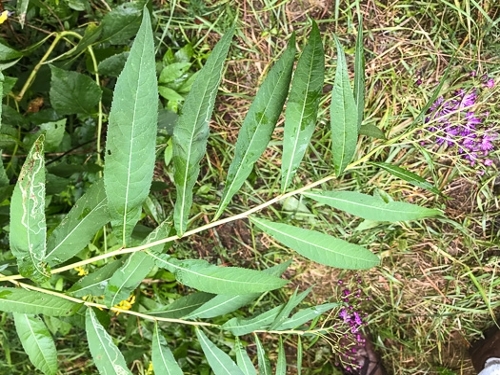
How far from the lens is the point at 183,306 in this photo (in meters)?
1.26

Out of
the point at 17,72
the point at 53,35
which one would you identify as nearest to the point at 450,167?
the point at 53,35

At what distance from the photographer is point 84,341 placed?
1.94 meters

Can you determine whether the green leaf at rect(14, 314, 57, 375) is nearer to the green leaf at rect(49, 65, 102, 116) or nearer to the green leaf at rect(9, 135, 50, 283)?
the green leaf at rect(9, 135, 50, 283)

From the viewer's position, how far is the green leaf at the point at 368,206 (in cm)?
98

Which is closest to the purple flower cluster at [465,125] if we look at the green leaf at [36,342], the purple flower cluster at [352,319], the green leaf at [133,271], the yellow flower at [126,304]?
the purple flower cluster at [352,319]

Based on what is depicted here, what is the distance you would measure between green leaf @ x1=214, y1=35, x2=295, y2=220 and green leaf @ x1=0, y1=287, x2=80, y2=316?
40 cm

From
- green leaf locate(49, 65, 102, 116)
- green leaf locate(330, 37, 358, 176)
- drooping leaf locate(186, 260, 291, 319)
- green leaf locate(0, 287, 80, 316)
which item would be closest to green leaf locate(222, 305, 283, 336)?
drooping leaf locate(186, 260, 291, 319)

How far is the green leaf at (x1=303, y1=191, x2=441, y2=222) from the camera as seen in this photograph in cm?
98

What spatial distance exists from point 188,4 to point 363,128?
3.20 feet

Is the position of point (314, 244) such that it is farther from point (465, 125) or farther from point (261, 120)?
point (465, 125)

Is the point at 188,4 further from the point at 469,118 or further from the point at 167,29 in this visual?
the point at 469,118

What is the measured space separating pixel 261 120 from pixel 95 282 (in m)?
0.51

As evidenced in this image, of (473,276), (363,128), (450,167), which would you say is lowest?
(473,276)

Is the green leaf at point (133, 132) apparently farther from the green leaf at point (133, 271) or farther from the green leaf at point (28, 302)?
the green leaf at point (28, 302)
